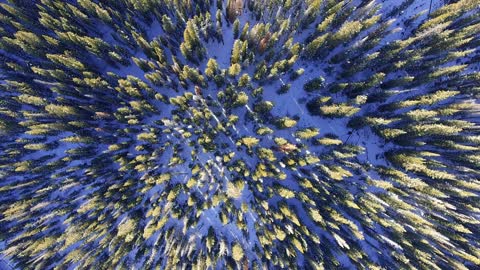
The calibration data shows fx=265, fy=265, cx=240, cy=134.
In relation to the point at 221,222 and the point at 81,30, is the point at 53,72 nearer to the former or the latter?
the point at 81,30

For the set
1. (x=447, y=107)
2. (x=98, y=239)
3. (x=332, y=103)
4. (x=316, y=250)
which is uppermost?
(x=98, y=239)

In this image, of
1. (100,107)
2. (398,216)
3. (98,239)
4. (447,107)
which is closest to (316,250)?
(398,216)

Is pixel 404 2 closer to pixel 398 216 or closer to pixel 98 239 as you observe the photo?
pixel 398 216

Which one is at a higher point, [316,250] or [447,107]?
[447,107]

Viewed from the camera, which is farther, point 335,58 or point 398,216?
point 335,58

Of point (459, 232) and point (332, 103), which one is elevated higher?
point (332, 103)

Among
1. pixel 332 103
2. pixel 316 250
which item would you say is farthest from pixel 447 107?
pixel 316 250
